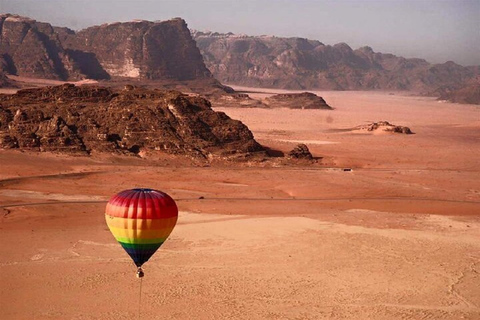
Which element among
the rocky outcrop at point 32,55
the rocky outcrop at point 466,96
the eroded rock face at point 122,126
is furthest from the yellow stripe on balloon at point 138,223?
the rocky outcrop at point 466,96

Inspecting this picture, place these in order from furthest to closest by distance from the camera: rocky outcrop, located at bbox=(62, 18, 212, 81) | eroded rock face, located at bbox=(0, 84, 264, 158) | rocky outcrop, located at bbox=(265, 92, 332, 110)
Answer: rocky outcrop, located at bbox=(62, 18, 212, 81), rocky outcrop, located at bbox=(265, 92, 332, 110), eroded rock face, located at bbox=(0, 84, 264, 158)

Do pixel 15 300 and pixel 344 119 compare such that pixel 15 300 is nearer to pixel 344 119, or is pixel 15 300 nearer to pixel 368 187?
pixel 368 187

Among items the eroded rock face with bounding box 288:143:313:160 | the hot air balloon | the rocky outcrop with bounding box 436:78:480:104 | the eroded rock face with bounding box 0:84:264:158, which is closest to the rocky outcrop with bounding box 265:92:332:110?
the rocky outcrop with bounding box 436:78:480:104

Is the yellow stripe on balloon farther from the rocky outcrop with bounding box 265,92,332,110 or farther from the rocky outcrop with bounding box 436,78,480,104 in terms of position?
the rocky outcrop with bounding box 436,78,480,104

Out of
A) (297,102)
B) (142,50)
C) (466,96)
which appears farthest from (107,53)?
(466,96)

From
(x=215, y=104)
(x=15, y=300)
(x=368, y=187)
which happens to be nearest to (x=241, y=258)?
(x=15, y=300)

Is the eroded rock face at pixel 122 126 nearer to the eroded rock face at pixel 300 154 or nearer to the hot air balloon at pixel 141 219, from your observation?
the eroded rock face at pixel 300 154

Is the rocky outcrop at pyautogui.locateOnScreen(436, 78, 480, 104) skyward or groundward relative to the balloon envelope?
groundward
